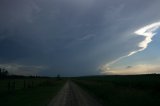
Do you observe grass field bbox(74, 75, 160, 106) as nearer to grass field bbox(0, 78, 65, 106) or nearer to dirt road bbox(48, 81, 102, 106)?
dirt road bbox(48, 81, 102, 106)

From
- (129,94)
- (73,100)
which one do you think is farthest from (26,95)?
(129,94)

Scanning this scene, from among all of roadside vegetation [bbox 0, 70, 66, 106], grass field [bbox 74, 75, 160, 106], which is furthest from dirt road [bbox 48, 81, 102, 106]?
grass field [bbox 74, 75, 160, 106]

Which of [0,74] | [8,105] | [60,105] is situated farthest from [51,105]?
[0,74]

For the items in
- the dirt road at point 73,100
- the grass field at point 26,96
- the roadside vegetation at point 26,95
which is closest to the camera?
the dirt road at point 73,100

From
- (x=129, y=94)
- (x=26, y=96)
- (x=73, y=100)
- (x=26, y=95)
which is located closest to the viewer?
(x=73, y=100)

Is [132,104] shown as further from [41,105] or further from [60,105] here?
[41,105]

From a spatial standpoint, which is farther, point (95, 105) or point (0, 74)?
point (0, 74)

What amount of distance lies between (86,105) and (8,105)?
7.67 meters

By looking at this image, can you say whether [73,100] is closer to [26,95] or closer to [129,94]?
[129,94]

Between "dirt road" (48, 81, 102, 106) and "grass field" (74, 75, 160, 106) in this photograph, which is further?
"grass field" (74, 75, 160, 106)

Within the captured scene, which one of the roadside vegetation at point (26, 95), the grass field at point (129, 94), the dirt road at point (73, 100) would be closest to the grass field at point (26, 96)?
the roadside vegetation at point (26, 95)

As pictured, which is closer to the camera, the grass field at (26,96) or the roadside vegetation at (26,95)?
the grass field at (26,96)

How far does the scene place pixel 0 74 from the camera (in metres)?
148

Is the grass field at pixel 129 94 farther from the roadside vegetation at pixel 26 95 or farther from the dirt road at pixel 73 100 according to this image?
the roadside vegetation at pixel 26 95
